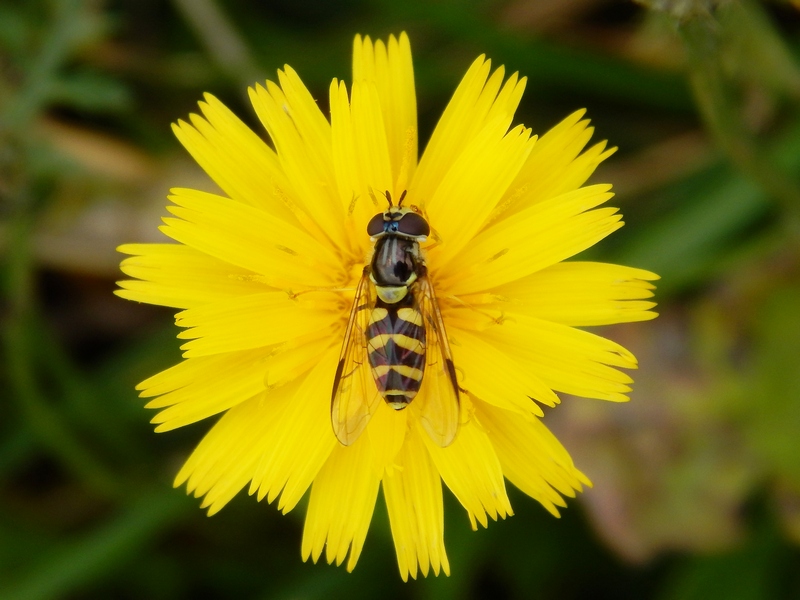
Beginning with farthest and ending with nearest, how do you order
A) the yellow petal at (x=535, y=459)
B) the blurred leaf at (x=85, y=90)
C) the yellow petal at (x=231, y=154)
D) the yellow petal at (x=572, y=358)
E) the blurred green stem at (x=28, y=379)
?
1. the blurred green stem at (x=28, y=379)
2. the blurred leaf at (x=85, y=90)
3. the yellow petal at (x=231, y=154)
4. the yellow petal at (x=535, y=459)
5. the yellow petal at (x=572, y=358)

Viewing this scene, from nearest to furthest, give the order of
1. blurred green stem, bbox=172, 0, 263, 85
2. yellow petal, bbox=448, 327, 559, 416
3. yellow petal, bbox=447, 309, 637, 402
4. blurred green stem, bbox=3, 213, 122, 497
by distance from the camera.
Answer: yellow petal, bbox=448, 327, 559, 416 < yellow petal, bbox=447, 309, 637, 402 < blurred green stem, bbox=3, 213, 122, 497 < blurred green stem, bbox=172, 0, 263, 85

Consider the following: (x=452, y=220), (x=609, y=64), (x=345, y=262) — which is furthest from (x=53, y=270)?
(x=609, y=64)

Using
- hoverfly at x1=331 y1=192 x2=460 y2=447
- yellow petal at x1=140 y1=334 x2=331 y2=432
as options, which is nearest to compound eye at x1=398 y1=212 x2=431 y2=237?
hoverfly at x1=331 y1=192 x2=460 y2=447

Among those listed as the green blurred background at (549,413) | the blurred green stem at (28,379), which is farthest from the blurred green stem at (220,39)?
the blurred green stem at (28,379)

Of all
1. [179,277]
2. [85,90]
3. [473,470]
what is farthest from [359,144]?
[85,90]

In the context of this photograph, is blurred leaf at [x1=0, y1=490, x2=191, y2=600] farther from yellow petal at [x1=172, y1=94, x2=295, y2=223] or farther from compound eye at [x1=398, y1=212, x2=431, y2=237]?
compound eye at [x1=398, y1=212, x2=431, y2=237]

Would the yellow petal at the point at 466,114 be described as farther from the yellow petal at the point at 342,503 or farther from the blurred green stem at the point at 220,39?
the blurred green stem at the point at 220,39

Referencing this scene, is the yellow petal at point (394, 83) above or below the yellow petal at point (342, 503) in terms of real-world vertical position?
above
